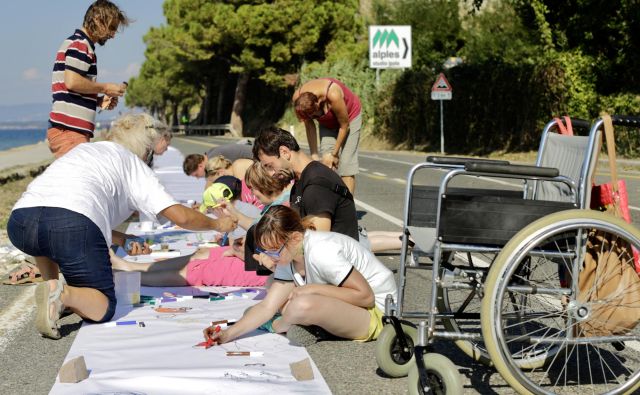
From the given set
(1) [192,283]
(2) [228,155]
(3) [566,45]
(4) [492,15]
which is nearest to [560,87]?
(3) [566,45]

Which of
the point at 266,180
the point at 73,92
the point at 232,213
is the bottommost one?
the point at 232,213

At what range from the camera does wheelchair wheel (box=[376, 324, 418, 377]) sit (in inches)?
172

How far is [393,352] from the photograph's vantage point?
14.6 feet

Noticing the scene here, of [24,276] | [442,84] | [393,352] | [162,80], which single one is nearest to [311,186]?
[393,352]

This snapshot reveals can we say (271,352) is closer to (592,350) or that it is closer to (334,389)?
(334,389)

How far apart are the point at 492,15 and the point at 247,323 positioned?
49060mm

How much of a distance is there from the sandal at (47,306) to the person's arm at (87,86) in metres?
2.60

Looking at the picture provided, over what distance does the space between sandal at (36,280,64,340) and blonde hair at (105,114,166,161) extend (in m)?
1.17

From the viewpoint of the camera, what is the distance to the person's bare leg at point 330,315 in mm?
4871

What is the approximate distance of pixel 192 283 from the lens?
7.04 metres

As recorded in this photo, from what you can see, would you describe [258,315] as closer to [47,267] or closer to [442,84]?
[47,267]

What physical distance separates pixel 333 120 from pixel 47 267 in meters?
4.27

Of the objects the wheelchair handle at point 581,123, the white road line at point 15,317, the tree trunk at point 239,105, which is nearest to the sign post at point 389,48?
the tree trunk at point 239,105

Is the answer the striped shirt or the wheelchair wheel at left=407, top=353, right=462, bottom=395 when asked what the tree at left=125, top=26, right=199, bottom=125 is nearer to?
the striped shirt
